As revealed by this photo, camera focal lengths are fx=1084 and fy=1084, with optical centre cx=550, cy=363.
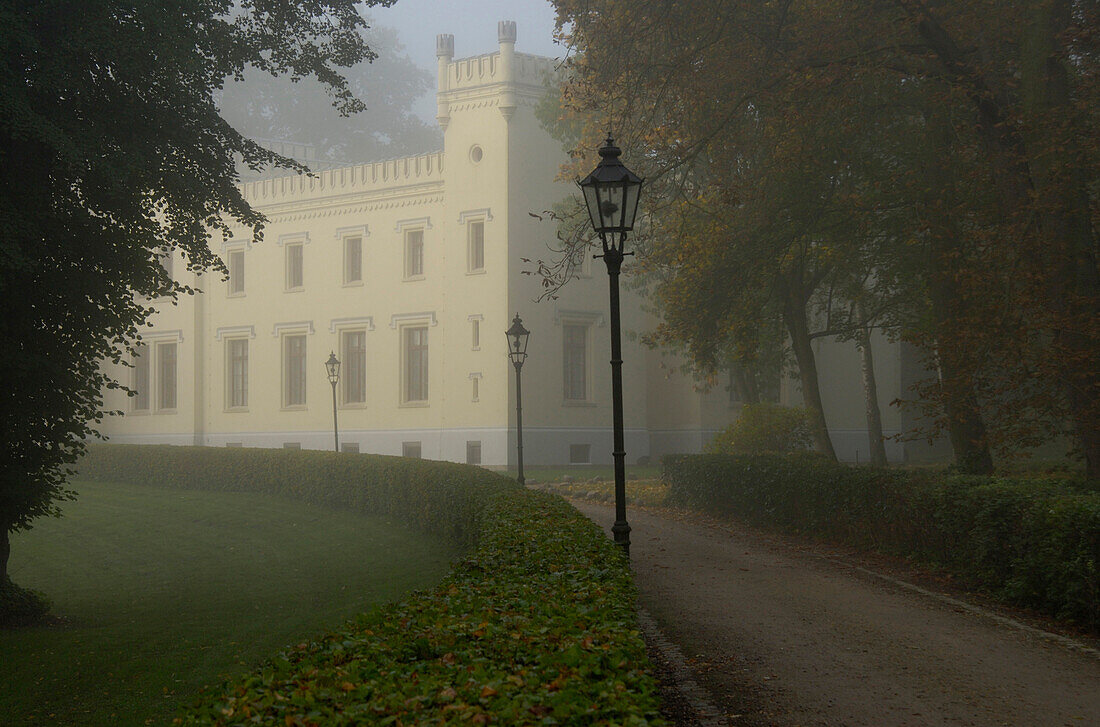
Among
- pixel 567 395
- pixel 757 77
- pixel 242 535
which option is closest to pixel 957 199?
pixel 757 77

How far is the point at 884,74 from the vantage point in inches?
611

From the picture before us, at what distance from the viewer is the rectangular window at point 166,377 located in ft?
140

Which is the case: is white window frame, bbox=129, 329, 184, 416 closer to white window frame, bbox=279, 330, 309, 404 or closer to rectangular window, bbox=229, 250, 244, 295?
rectangular window, bbox=229, 250, 244, 295

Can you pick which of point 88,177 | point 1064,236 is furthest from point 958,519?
point 88,177

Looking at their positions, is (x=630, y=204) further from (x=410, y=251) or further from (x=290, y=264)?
(x=290, y=264)

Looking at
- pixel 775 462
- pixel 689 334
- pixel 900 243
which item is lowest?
pixel 775 462

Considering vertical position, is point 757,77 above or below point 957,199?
above

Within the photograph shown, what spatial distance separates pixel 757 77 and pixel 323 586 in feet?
30.5

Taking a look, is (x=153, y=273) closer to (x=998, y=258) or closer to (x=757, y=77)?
(x=757, y=77)

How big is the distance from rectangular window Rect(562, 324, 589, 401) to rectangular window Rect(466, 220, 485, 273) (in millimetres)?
3499

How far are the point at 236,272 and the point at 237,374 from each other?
12.8 feet

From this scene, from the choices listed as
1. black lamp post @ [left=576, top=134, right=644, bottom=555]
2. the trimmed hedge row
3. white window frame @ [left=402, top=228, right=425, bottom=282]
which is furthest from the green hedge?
white window frame @ [left=402, top=228, right=425, bottom=282]

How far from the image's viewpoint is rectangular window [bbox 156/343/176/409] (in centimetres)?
4266

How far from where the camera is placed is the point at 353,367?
38438mm
